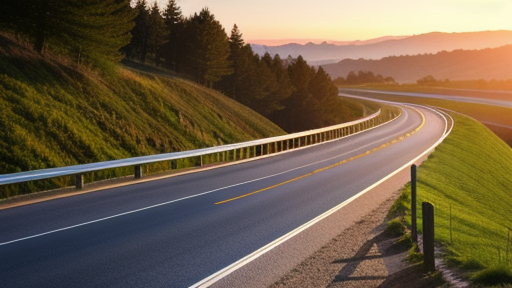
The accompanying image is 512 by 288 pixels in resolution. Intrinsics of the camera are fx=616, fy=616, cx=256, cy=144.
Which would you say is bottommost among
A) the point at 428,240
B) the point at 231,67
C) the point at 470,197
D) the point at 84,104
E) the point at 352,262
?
the point at 470,197

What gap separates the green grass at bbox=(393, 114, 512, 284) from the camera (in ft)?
37.3

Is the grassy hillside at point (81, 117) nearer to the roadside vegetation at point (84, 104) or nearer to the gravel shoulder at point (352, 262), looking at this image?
the roadside vegetation at point (84, 104)

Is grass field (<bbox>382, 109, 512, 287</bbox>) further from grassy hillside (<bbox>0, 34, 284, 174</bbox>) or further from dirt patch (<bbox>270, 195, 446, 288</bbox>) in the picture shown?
grassy hillside (<bbox>0, 34, 284, 174</bbox>)

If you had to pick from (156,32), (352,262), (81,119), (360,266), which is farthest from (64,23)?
(156,32)

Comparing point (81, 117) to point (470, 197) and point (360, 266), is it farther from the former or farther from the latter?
point (360, 266)

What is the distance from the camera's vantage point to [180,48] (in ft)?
236

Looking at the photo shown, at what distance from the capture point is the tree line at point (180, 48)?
96.5 feet

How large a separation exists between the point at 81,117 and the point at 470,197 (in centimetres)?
1657

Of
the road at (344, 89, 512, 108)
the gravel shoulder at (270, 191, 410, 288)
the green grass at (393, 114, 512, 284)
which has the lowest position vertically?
the green grass at (393, 114, 512, 284)

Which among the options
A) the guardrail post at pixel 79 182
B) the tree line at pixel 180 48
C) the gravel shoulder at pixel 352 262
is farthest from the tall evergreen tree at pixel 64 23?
the gravel shoulder at pixel 352 262

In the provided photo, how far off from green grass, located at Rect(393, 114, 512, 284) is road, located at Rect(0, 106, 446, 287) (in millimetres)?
2399

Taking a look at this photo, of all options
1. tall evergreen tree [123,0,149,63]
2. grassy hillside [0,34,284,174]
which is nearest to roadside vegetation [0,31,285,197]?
grassy hillside [0,34,284,174]

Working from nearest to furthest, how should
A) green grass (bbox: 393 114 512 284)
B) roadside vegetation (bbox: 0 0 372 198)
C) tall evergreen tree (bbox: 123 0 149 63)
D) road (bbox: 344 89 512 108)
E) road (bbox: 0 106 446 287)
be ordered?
road (bbox: 0 106 446 287) < green grass (bbox: 393 114 512 284) < roadside vegetation (bbox: 0 0 372 198) < tall evergreen tree (bbox: 123 0 149 63) < road (bbox: 344 89 512 108)

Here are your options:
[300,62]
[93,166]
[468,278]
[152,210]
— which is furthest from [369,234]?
[300,62]
